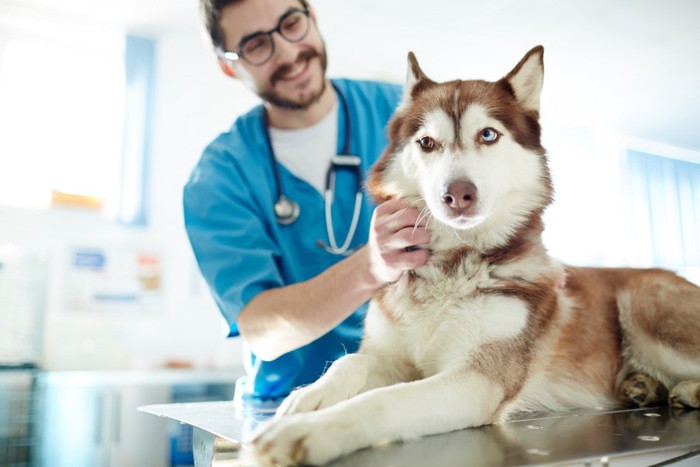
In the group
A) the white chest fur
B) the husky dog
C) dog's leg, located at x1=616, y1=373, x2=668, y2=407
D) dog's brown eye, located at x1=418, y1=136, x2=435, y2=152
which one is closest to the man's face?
the husky dog

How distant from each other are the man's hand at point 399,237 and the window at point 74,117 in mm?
3028

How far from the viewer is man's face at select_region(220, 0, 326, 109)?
151cm

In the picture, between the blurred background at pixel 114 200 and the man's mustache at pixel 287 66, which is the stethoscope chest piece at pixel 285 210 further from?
the blurred background at pixel 114 200

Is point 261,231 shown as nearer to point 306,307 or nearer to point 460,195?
point 306,307

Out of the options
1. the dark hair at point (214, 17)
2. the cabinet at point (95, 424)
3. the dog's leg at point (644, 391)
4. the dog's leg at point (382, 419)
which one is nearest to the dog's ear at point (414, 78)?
the dog's leg at point (382, 419)

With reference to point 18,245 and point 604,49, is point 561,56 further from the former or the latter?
point 18,245

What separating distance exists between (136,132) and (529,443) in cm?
353

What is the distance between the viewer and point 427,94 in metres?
1.04

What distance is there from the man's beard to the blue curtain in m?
2.32

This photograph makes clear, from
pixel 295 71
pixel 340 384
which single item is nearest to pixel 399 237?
pixel 340 384

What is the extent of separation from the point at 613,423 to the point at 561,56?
0.76 metres

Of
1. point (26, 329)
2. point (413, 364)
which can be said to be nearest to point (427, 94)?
point (413, 364)

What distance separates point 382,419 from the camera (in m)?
0.70

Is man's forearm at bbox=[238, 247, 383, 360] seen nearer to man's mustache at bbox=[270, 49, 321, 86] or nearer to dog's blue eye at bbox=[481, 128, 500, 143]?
dog's blue eye at bbox=[481, 128, 500, 143]
